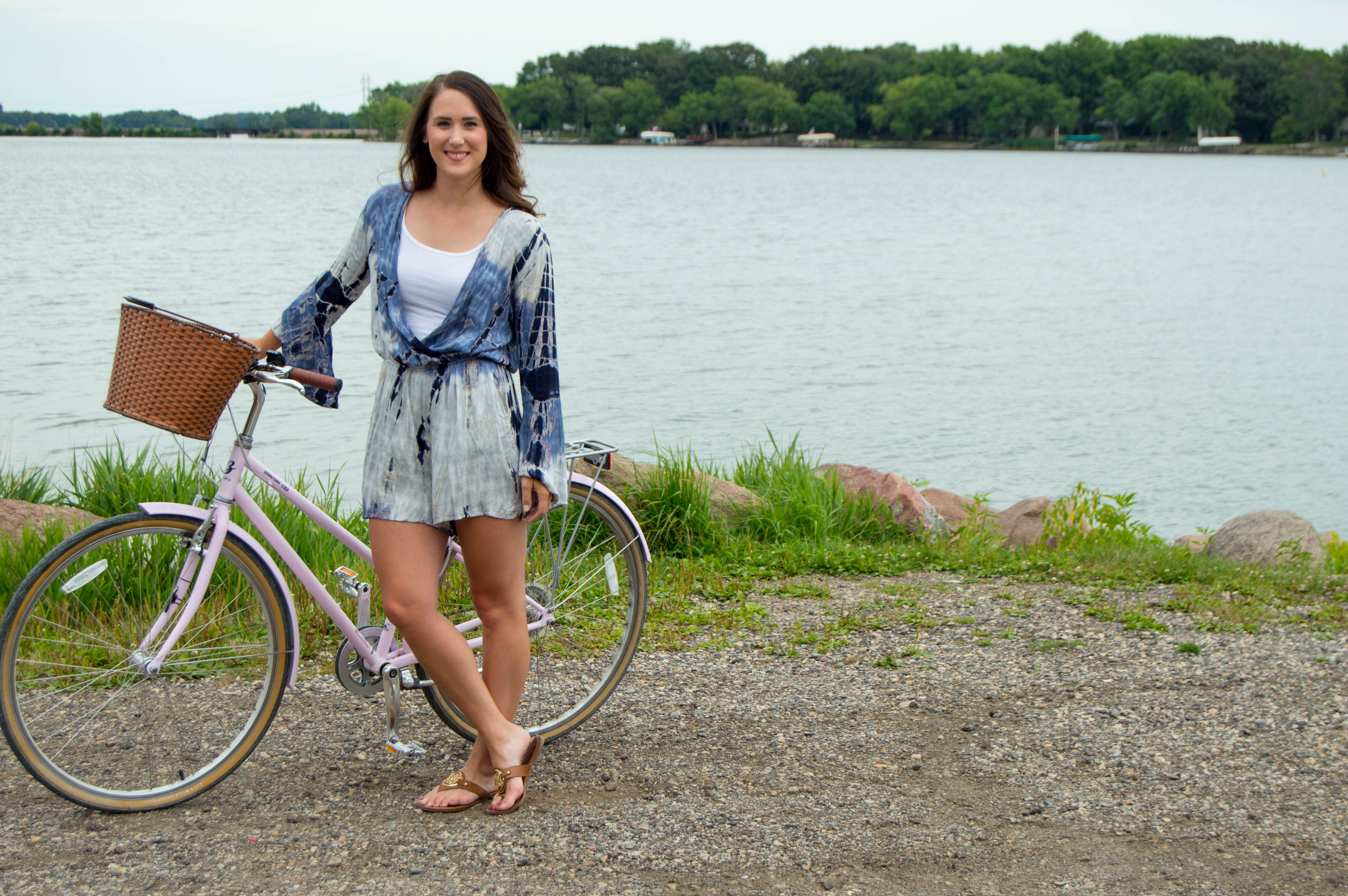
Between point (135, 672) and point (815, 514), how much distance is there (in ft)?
14.8

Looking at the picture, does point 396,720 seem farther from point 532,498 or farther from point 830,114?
point 830,114

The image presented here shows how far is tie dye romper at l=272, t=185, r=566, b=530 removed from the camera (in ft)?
10.2

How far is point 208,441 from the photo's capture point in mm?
3291

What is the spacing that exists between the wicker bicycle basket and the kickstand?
0.95 meters

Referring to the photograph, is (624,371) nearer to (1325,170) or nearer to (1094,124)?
(1325,170)

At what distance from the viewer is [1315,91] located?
5148 inches

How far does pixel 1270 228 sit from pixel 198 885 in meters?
58.4

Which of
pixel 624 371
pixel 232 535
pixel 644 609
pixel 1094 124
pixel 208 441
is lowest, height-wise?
pixel 624 371

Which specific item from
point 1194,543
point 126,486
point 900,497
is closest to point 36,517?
point 126,486

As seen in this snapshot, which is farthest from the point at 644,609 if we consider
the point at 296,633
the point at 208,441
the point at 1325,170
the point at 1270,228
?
the point at 1325,170

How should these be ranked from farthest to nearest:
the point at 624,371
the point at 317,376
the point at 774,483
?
the point at 624,371, the point at 774,483, the point at 317,376

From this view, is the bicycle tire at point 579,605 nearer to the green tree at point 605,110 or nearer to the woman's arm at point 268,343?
the woman's arm at point 268,343

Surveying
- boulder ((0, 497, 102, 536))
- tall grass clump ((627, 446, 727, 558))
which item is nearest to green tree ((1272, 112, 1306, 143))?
tall grass clump ((627, 446, 727, 558))

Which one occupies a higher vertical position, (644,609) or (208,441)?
(208,441)
